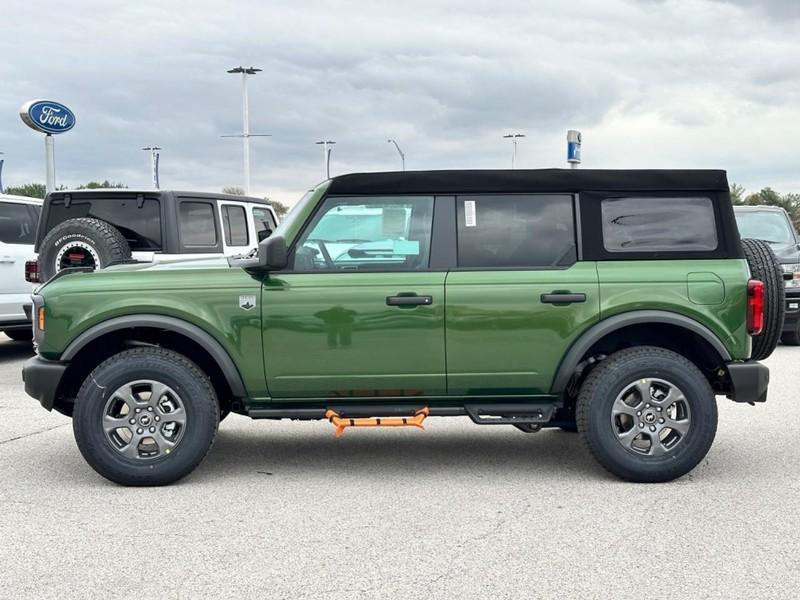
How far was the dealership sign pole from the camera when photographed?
705 inches

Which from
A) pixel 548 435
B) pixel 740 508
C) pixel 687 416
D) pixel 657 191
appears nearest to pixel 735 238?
pixel 657 191

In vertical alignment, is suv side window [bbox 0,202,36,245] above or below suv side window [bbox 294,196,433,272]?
above

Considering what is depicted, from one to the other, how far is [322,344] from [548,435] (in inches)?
93.1

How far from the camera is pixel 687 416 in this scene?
561 cm

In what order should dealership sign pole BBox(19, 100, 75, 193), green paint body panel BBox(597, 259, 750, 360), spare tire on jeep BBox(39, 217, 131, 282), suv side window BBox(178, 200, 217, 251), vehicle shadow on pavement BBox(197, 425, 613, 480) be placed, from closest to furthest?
green paint body panel BBox(597, 259, 750, 360) < vehicle shadow on pavement BBox(197, 425, 613, 480) < spare tire on jeep BBox(39, 217, 131, 282) < suv side window BBox(178, 200, 217, 251) < dealership sign pole BBox(19, 100, 75, 193)

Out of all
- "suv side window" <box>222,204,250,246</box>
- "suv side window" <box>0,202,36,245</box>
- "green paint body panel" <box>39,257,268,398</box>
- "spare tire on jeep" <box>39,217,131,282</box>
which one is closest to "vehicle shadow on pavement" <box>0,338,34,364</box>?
"suv side window" <box>0,202,36,245</box>

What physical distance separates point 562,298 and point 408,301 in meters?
0.90

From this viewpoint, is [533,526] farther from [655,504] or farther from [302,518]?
[302,518]

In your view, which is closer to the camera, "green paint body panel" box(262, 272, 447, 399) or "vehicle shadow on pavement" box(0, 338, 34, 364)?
"green paint body panel" box(262, 272, 447, 399)

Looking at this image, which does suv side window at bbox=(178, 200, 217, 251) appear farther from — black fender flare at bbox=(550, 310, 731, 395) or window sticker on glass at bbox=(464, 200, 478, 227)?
black fender flare at bbox=(550, 310, 731, 395)

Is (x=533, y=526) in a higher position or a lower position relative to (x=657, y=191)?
lower

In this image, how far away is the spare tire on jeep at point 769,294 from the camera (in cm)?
581

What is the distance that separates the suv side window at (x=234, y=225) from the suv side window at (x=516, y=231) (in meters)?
6.08

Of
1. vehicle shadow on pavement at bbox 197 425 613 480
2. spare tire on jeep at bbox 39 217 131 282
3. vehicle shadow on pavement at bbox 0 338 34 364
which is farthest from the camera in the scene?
vehicle shadow on pavement at bbox 0 338 34 364
